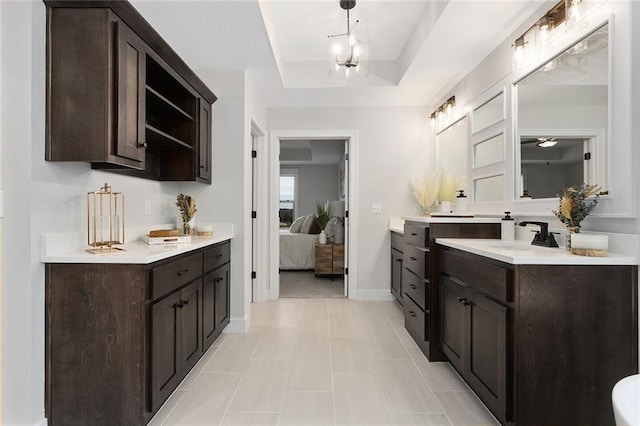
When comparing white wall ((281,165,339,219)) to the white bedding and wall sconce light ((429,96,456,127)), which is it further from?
wall sconce light ((429,96,456,127))

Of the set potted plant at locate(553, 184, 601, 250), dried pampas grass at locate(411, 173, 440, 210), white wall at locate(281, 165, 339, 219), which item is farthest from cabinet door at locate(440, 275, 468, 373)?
white wall at locate(281, 165, 339, 219)

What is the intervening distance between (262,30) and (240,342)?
2.48 metres

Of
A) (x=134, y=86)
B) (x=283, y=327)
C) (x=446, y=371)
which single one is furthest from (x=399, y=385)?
(x=134, y=86)

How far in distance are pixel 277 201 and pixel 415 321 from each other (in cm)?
221

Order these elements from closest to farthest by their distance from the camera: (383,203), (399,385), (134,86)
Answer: (134,86)
(399,385)
(383,203)

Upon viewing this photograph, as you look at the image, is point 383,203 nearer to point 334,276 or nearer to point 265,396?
point 334,276

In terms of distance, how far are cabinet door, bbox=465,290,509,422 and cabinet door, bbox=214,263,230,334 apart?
73.5 inches

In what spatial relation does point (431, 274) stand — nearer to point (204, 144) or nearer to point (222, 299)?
point (222, 299)

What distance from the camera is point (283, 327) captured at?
10.9ft

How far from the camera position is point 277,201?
4.33 metres

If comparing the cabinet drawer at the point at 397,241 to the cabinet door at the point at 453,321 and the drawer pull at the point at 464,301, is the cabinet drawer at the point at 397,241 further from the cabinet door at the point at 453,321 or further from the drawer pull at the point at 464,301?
the drawer pull at the point at 464,301

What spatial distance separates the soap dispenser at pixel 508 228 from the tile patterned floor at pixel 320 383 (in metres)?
1.03

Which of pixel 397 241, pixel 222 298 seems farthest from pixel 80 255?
pixel 397 241

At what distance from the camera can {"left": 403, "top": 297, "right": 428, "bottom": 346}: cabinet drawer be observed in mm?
2724
